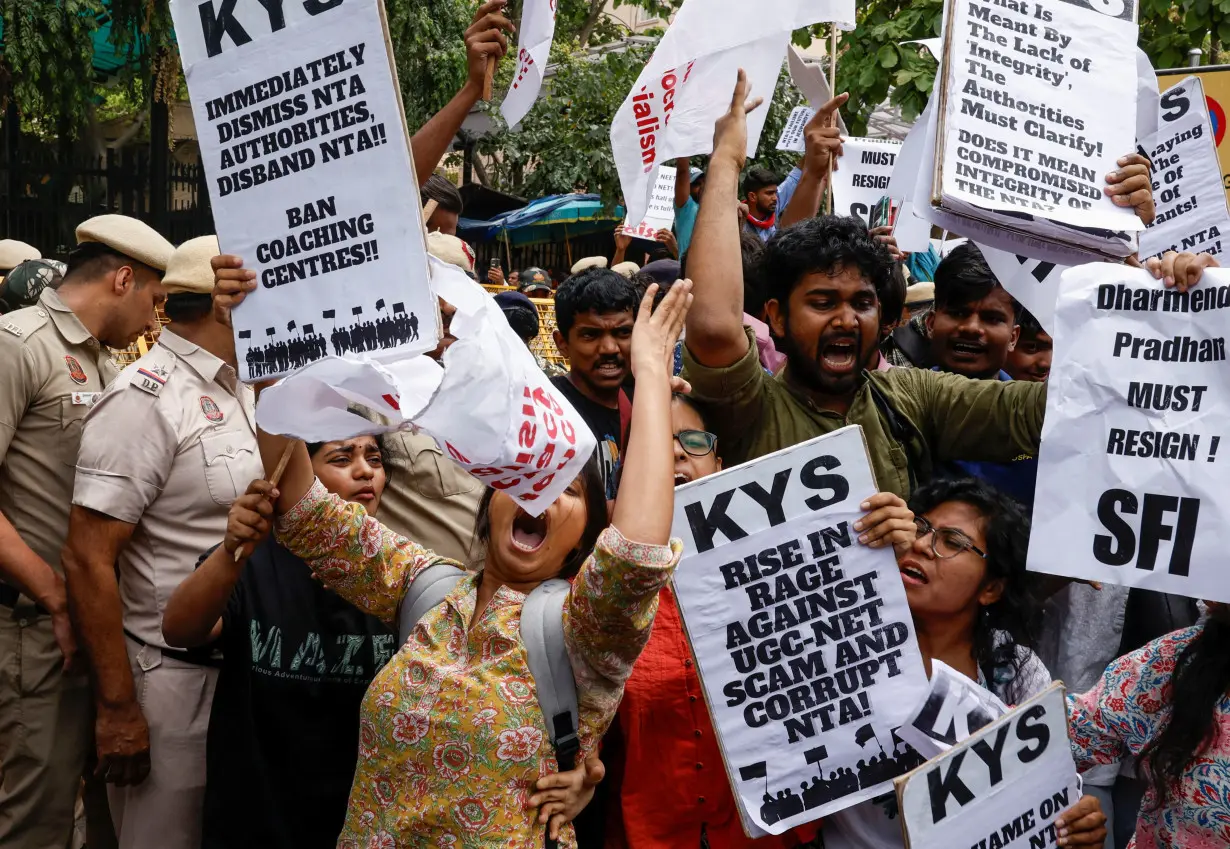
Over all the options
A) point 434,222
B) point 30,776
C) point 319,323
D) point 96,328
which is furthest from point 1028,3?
point 434,222

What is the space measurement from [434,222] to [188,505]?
3677 millimetres

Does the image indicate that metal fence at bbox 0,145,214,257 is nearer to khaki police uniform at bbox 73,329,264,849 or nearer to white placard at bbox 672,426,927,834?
khaki police uniform at bbox 73,329,264,849

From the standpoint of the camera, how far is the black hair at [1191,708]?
283 centimetres

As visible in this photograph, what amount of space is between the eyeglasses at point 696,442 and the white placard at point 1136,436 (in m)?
0.78

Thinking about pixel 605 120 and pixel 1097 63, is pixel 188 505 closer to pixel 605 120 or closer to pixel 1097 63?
pixel 1097 63

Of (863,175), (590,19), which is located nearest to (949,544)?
(863,175)

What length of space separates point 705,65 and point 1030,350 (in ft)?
4.59

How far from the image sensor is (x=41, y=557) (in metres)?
4.44

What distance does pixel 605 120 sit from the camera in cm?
1548

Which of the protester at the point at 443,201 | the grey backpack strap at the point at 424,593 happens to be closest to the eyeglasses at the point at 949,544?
the grey backpack strap at the point at 424,593

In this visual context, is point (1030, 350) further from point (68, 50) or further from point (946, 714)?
point (68, 50)

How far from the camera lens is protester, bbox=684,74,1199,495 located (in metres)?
3.44

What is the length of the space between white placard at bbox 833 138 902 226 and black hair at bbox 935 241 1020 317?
8.14ft

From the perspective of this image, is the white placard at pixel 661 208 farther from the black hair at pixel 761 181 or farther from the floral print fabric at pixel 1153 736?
the floral print fabric at pixel 1153 736
